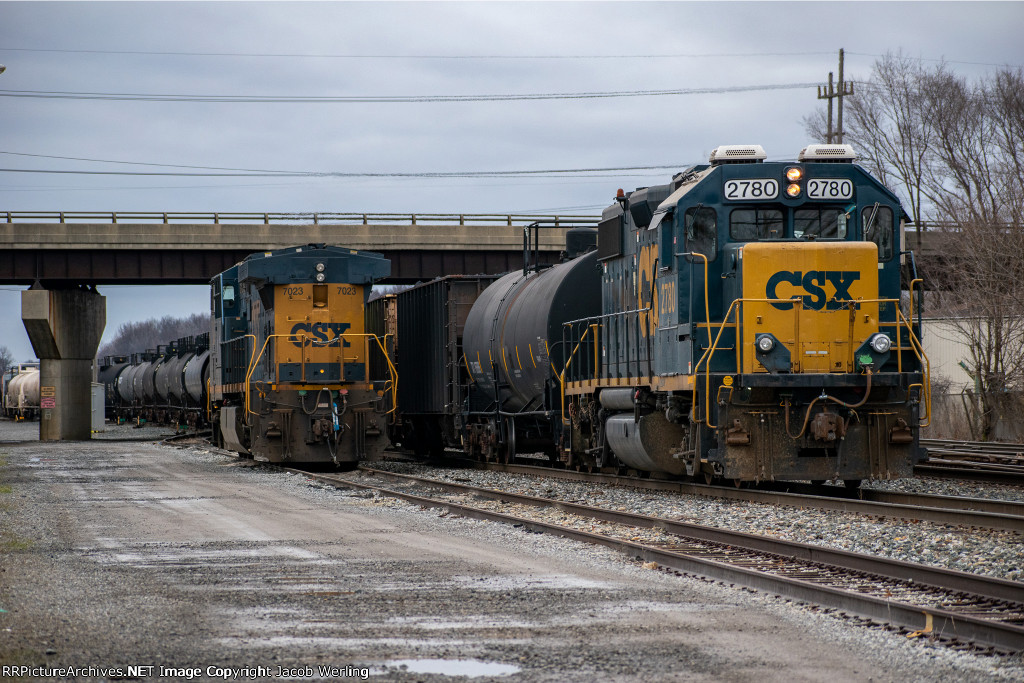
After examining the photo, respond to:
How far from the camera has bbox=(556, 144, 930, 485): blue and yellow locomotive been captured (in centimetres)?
1283

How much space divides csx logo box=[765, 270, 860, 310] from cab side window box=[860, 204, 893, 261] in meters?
0.76

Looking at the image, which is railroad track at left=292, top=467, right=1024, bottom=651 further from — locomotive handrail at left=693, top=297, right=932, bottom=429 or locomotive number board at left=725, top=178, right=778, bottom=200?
locomotive number board at left=725, top=178, right=778, bottom=200

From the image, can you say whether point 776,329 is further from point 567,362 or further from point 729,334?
point 567,362

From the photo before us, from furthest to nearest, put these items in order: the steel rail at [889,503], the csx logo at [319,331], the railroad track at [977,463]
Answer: the csx logo at [319,331], the railroad track at [977,463], the steel rail at [889,503]

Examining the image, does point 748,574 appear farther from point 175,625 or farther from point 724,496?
point 724,496

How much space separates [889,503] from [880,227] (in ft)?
11.1

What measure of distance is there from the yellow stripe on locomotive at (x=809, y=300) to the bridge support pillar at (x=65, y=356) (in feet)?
112

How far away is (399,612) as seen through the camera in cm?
738

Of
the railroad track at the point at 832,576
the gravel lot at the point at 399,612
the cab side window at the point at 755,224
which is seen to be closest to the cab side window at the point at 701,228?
the cab side window at the point at 755,224

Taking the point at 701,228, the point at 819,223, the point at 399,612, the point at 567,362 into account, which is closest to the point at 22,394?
the point at 567,362

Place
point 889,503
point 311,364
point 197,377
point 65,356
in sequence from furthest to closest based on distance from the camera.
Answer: point 65,356 → point 197,377 → point 311,364 → point 889,503

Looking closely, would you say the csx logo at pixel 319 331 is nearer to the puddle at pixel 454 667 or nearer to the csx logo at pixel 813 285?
the csx logo at pixel 813 285

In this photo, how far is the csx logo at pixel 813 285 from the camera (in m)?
12.9

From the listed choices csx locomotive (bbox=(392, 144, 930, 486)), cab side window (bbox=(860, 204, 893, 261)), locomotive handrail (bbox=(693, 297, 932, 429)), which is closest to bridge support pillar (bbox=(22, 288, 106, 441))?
csx locomotive (bbox=(392, 144, 930, 486))
